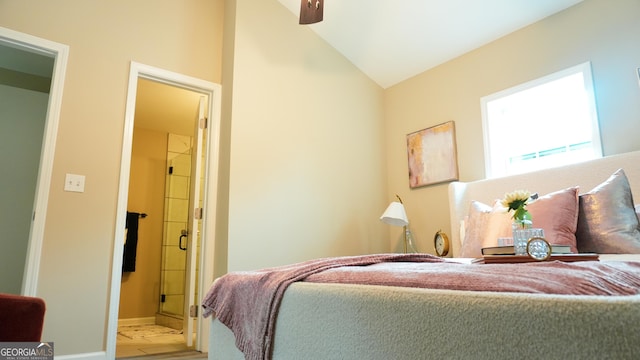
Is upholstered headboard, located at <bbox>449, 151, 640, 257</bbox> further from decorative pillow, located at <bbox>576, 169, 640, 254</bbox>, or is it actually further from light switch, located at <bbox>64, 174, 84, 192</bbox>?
light switch, located at <bbox>64, 174, 84, 192</bbox>

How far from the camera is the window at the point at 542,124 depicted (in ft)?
9.70

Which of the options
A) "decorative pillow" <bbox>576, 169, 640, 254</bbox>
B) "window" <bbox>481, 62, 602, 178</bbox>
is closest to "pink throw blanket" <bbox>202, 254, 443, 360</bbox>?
"decorative pillow" <bbox>576, 169, 640, 254</bbox>

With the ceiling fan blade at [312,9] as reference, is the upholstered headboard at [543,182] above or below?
below

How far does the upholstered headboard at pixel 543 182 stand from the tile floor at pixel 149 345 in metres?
2.45

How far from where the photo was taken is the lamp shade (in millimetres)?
3688

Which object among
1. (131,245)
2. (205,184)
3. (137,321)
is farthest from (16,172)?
(137,321)

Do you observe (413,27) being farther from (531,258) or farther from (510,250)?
(531,258)

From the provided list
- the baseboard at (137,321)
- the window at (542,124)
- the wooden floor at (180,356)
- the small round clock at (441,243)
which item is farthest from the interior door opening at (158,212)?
the window at (542,124)

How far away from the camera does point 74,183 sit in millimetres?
2760

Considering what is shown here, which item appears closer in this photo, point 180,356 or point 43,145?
point 43,145

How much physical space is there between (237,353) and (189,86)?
250 centimetres

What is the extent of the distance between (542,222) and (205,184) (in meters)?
2.45

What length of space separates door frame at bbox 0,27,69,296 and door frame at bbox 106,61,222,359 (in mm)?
426

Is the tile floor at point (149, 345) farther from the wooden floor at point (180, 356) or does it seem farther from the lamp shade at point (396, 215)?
the lamp shade at point (396, 215)
